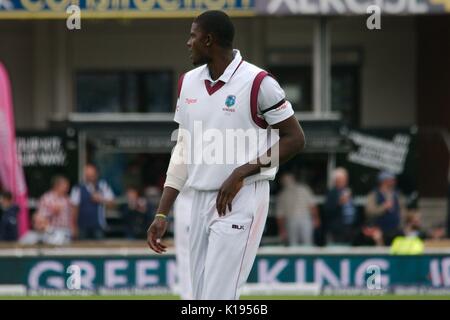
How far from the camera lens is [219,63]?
755 centimetres

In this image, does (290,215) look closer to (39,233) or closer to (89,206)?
(89,206)

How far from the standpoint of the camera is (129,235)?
2102 centimetres

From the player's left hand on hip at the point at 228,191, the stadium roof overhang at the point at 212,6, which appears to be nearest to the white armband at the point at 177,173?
the player's left hand on hip at the point at 228,191

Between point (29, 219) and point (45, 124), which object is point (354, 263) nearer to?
point (29, 219)

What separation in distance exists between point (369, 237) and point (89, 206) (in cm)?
450

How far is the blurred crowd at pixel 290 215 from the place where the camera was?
65.1 ft

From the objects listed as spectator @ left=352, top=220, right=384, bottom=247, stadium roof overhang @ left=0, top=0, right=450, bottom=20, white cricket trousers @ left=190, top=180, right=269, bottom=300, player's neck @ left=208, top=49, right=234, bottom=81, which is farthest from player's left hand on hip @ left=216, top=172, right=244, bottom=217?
stadium roof overhang @ left=0, top=0, right=450, bottom=20

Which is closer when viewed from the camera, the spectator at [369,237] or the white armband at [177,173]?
the white armband at [177,173]

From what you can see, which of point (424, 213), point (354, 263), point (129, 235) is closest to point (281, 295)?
point (354, 263)

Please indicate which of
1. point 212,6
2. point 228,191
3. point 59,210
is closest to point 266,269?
point 59,210

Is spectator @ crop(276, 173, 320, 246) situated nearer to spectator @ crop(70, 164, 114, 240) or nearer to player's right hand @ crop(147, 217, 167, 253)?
spectator @ crop(70, 164, 114, 240)

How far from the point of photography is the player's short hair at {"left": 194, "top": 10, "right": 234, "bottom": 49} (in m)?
7.47

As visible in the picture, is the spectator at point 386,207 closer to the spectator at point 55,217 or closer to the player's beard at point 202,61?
the spectator at point 55,217

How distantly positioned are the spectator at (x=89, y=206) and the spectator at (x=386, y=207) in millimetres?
4291
